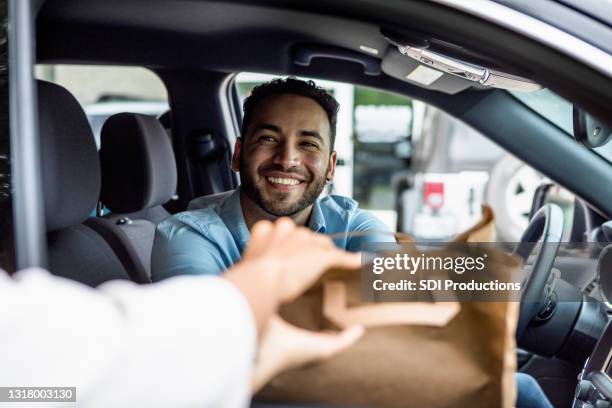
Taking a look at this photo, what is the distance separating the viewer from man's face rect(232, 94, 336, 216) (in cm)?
174

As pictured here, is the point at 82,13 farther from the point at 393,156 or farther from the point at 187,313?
the point at 393,156

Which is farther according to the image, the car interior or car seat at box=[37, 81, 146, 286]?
the car interior

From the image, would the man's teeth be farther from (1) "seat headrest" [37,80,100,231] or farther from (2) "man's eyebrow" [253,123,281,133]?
(1) "seat headrest" [37,80,100,231]

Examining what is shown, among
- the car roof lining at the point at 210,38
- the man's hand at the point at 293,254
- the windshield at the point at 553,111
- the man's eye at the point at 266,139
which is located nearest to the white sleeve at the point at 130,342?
the man's hand at the point at 293,254

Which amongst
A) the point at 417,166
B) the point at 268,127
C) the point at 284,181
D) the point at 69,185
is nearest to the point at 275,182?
the point at 284,181

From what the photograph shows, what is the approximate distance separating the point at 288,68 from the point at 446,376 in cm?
158

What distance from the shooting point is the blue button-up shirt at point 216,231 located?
152cm

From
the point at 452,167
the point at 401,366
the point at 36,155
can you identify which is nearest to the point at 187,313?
the point at 401,366

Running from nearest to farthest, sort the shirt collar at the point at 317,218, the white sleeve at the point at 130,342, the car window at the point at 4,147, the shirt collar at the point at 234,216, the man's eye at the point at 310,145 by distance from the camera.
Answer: the white sleeve at the point at 130,342 < the car window at the point at 4,147 < the shirt collar at the point at 317,218 < the shirt collar at the point at 234,216 < the man's eye at the point at 310,145

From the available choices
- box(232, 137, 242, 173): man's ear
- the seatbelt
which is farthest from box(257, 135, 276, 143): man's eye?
the seatbelt

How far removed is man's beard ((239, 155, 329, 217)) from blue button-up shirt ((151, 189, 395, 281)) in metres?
0.02

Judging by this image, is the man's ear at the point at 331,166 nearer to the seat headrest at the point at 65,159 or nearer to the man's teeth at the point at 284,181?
the man's teeth at the point at 284,181

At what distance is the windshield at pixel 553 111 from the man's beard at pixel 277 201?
619mm

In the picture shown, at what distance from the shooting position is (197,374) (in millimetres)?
901
